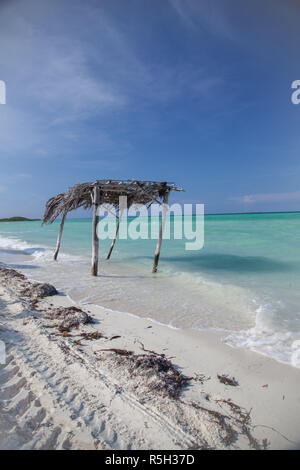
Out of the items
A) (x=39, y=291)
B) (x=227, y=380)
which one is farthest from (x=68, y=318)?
(x=227, y=380)

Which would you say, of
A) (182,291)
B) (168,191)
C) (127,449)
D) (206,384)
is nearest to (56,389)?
(127,449)

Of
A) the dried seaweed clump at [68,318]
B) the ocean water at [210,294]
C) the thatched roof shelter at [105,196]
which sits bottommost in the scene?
the ocean water at [210,294]

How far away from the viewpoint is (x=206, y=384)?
8.37 feet

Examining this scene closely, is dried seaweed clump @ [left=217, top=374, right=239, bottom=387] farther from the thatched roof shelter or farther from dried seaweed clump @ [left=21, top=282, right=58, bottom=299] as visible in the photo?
the thatched roof shelter

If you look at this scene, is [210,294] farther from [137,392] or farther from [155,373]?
[137,392]

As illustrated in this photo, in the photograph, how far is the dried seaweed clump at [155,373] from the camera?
2.37 m

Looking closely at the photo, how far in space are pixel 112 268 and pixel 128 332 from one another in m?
5.84

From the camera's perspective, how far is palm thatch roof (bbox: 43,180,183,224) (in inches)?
313

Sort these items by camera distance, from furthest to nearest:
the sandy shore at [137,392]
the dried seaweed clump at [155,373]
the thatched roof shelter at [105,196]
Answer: the thatched roof shelter at [105,196], the dried seaweed clump at [155,373], the sandy shore at [137,392]

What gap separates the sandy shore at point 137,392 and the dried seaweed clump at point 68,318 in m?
0.11

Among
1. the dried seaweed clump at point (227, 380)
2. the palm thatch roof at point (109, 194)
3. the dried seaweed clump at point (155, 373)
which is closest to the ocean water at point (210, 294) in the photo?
the dried seaweed clump at point (227, 380)

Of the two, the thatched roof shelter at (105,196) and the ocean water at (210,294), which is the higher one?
the thatched roof shelter at (105,196)

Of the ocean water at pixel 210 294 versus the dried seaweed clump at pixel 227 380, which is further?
the ocean water at pixel 210 294

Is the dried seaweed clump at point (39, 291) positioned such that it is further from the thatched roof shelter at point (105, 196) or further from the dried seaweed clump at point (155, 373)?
the dried seaweed clump at point (155, 373)
